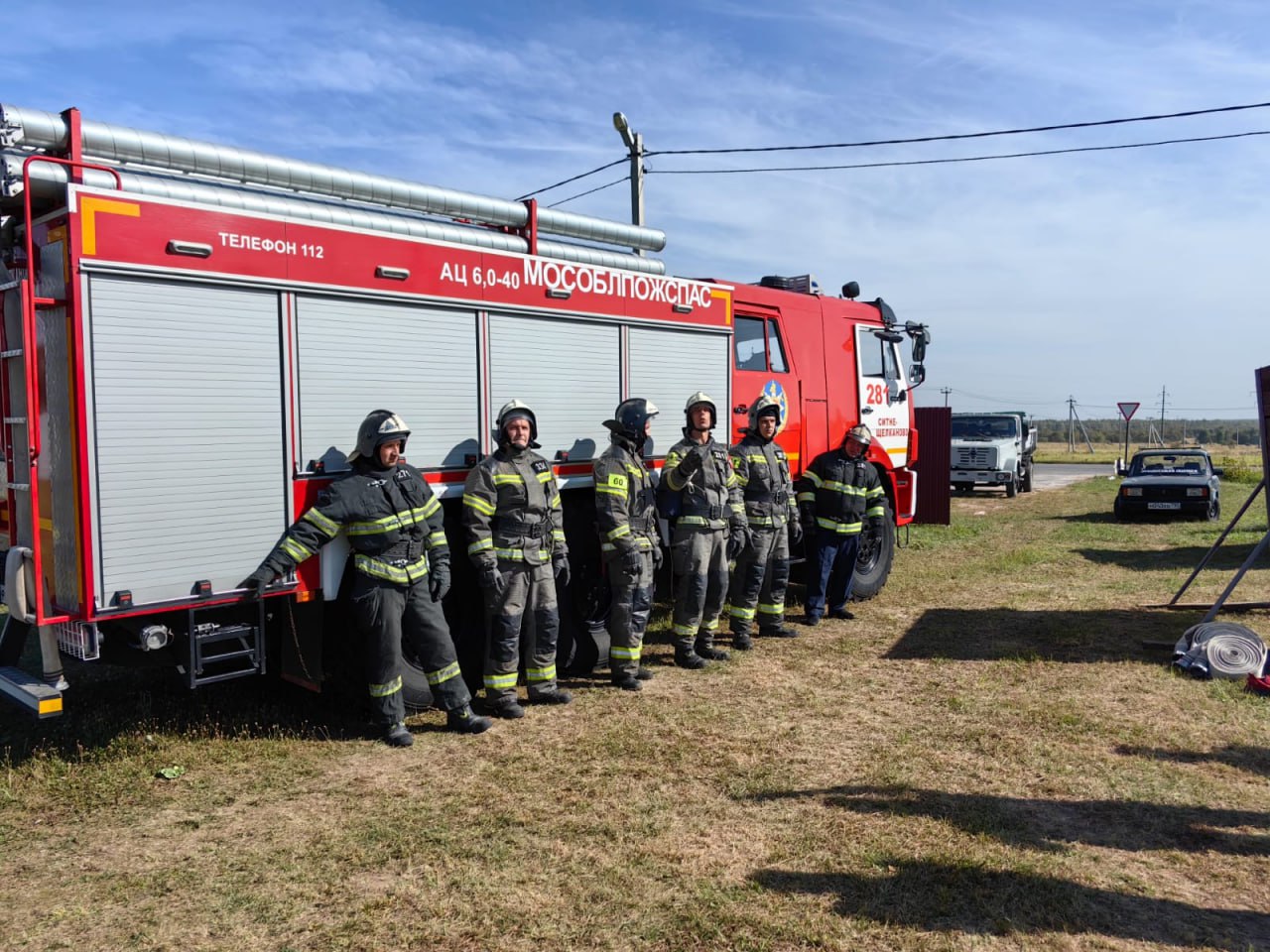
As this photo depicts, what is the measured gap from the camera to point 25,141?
4.67 m

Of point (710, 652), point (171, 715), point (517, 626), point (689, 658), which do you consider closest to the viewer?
point (171, 715)

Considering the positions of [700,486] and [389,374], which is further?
[700,486]

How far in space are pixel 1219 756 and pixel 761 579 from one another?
346cm

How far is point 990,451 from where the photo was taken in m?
22.1

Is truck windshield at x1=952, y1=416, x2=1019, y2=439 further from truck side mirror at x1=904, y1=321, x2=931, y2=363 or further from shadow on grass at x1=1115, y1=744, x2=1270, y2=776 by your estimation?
shadow on grass at x1=1115, y1=744, x2=1270, y2=776

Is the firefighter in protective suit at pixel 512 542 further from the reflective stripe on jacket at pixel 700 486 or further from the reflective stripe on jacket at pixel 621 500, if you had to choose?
the reflective stripe on jacket at pixel 700 486

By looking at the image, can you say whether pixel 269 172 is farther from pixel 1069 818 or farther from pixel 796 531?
pixel 1069 818

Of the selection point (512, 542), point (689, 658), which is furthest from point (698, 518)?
point (512, 542)

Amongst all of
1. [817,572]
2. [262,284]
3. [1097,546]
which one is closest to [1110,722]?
[817,572]

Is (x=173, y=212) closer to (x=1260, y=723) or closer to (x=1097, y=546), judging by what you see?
(x=1260, y=723)

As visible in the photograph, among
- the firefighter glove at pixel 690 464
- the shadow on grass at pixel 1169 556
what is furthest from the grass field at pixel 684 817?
the shadow on grass at pixel 1169 556

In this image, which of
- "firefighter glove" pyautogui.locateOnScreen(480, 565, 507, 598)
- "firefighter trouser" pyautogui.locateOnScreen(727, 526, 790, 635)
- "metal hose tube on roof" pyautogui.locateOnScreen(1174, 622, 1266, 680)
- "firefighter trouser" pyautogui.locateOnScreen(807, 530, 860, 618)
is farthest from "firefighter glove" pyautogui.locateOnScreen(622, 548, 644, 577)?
"metal hose tube on roof" pyautogui.locateOnScreen(1174, 622, 1266, 680)

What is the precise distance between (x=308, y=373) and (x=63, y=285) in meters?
1.21

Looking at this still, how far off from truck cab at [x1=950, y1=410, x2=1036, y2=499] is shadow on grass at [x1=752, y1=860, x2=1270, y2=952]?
63.7ft
